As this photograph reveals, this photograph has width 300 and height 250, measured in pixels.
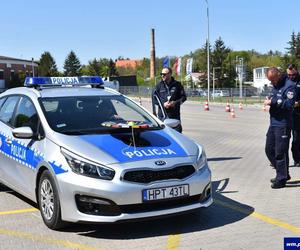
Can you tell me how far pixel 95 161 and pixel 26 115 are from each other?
177 centimetres

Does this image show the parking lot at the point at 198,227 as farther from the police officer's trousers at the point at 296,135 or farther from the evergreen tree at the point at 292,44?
the evergreen tree at the point at 292,44

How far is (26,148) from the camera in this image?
5.98 m

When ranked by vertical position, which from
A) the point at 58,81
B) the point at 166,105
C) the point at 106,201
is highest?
the point at 58,81

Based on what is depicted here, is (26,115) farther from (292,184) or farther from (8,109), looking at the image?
(292,184)

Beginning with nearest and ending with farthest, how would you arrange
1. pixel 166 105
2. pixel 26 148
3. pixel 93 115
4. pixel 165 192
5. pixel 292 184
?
pixel 165 192 < pixel 26 148 < pixel 93 115 < pixel 292 184 < pixel 166 105

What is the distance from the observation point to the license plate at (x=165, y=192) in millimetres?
5047

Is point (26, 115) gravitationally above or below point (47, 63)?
below

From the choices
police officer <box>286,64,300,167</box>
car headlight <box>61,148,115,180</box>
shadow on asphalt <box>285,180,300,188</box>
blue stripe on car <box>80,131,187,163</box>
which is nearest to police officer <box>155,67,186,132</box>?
police officer <box>286,64,300,167</box>

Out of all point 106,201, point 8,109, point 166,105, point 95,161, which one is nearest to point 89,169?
point 95,161

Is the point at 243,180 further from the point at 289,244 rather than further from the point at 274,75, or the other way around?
the point at 289,244

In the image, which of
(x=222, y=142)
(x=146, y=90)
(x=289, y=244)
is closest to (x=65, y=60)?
(x=146, y=90)

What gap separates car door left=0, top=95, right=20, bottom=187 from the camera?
21.5 feet

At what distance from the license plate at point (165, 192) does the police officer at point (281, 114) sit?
8.44 feet

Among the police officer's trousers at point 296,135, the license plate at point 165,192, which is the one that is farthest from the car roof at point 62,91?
the police officer's trousers at point 296,135
